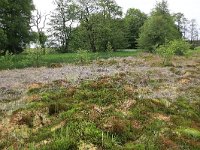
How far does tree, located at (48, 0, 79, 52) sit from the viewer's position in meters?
87.9

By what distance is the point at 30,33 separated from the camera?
67.2m

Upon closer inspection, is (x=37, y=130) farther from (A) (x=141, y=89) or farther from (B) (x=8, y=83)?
(B) (x=8, y=83)

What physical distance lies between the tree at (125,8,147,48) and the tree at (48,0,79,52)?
2579cm

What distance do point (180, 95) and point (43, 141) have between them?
1148 cm

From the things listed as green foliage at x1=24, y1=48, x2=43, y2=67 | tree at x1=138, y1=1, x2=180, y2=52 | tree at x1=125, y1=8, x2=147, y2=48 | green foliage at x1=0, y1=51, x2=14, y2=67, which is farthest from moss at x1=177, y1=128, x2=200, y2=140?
tree at x1=125, y1=8, x2=147, y2=48

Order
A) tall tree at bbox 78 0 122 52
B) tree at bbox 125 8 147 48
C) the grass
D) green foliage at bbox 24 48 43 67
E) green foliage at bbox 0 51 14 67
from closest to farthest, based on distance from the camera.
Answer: the grass < green foliage at bbox 0 51 14 67 < green foliage at bbox 24 48 43 67 < tall tree at bbox 78 0 122 52 < tree at bbox 125 8 147 48

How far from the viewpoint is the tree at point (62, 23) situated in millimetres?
87875

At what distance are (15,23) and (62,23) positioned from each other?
90.5ft

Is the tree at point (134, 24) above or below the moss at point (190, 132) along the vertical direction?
above

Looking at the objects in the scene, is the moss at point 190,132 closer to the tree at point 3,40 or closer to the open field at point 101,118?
the open field at point 101,118

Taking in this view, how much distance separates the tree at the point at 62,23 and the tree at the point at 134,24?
2579cm

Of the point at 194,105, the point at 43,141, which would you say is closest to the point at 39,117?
the point at 43,141

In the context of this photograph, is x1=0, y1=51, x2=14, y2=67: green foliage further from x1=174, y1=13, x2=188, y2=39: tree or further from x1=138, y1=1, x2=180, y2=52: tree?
x1=174, y1=13, x2=188, y2=39: tree

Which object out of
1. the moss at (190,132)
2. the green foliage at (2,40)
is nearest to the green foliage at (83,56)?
the green foliage at (2,40)
